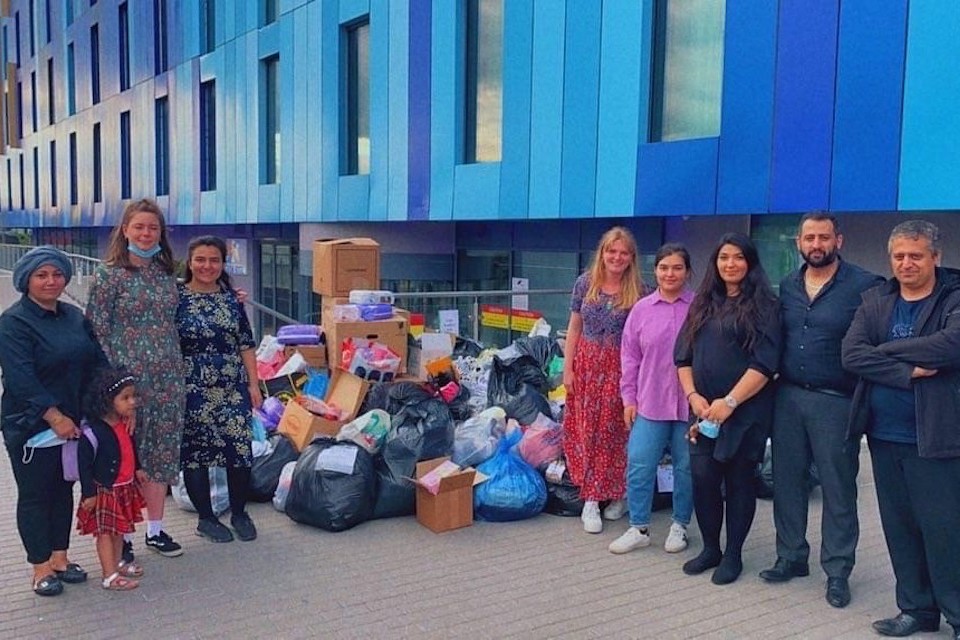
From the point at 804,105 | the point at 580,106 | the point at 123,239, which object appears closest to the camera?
the point at 123,239

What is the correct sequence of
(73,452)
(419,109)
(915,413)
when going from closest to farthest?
(915,413), (73,452), (419,109)

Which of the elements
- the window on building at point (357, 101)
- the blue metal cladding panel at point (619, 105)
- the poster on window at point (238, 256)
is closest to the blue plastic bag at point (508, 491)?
the blue metal cladding panel at point (619, 105)

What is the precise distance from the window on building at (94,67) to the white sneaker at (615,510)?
24383 mm

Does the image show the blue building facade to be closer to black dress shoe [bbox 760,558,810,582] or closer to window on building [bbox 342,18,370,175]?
window on building [bbox 342,18,370,175]

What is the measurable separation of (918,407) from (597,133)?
593cm

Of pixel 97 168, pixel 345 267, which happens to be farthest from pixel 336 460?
pixel 97 168

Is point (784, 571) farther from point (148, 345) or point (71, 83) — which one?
point (71, 83)

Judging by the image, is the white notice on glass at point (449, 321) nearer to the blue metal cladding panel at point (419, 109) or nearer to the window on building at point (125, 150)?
the blue metal cladding panel at point (419, 109)

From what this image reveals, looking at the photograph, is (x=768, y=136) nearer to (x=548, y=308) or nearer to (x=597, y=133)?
(x=597, y=133)

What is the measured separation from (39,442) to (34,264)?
2.67ft

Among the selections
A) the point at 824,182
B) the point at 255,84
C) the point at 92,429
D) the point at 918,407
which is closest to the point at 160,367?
the point at 92,429

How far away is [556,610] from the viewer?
3.77 m

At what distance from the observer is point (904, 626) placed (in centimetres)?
346

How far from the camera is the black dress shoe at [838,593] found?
3752 mm
